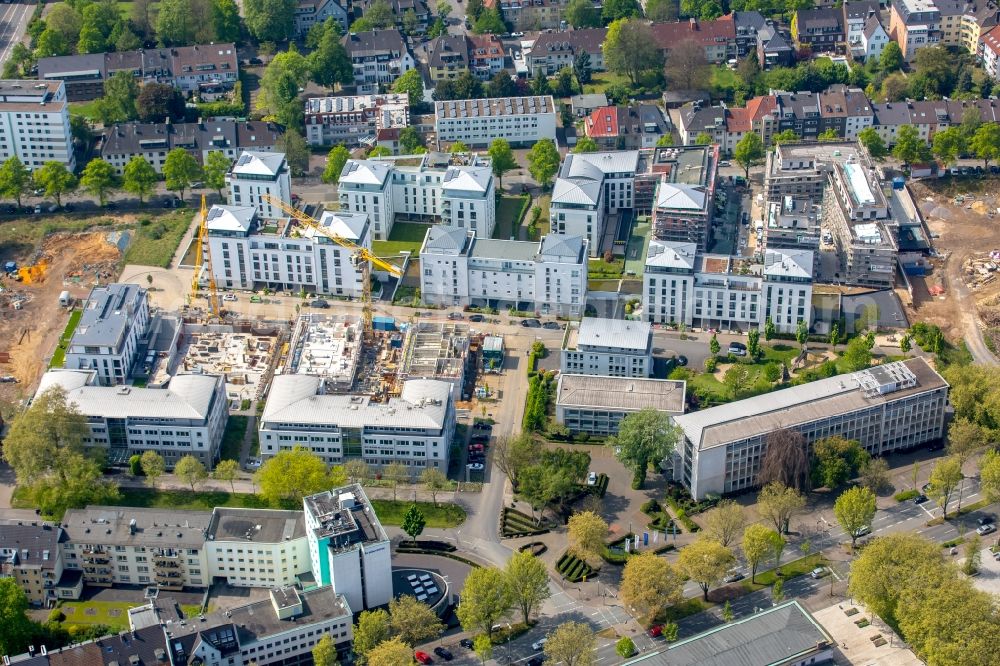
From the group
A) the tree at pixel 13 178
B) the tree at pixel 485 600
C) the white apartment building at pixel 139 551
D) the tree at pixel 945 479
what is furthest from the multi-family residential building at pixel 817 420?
the tree at pixel 13 178

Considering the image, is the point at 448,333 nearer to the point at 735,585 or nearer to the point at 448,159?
the point at 448,159

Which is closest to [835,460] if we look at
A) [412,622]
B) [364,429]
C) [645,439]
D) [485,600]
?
[645,439]

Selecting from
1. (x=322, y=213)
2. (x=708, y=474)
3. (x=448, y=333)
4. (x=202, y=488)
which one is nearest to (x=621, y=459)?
(x=708, y=474)

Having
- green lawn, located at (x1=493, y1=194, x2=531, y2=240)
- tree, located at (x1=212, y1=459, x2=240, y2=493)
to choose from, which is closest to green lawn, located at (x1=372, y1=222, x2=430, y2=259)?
green lawn, located at (x1=493, y1=194, x2=531, y2=240)

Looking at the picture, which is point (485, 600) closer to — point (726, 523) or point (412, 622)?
point (412, 622)

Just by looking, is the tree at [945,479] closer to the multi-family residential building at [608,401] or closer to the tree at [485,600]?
the multi-family residential building at [608,401]
